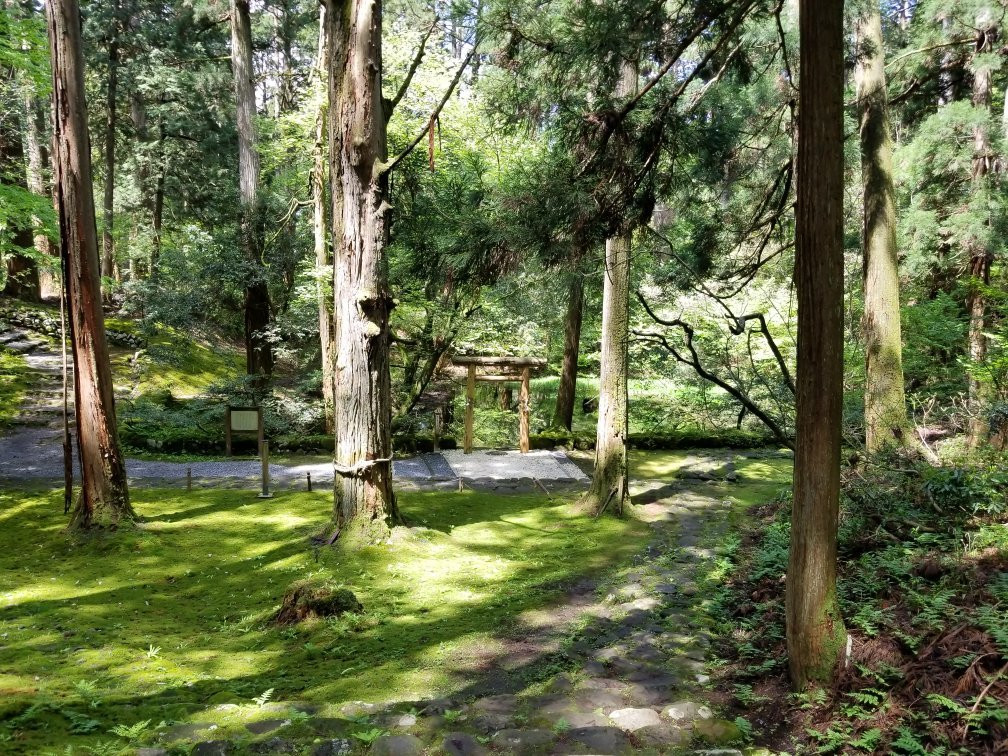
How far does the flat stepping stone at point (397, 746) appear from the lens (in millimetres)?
3004

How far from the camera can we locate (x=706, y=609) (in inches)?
223

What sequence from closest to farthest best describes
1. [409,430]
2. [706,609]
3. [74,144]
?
[706,609]
[74,144]
[409,430]

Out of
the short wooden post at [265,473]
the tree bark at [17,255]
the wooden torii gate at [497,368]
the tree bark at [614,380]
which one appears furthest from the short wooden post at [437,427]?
the tree bark at [17,255]

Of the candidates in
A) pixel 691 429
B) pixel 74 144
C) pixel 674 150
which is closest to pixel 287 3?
pixel 74 144

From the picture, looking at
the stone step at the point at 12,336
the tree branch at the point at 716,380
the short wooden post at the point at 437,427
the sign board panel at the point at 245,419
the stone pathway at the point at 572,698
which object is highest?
the stone step at the point at 12,336

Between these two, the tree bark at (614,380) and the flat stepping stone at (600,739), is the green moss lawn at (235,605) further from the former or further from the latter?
the flat stepping stone at (600,739)

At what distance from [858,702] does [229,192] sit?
1947cm

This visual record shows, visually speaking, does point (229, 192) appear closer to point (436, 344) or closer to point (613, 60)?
point (436, 344)

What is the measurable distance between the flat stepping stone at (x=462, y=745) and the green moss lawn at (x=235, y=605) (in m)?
0.88

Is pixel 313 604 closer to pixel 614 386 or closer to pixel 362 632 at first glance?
pixel 362 632

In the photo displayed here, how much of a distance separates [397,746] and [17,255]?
1930cm

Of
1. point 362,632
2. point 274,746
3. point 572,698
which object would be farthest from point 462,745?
point 362,632

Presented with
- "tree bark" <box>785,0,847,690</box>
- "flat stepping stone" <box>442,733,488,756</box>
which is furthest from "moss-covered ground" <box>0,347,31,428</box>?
"tree bark" <box>785,0,847,690</box>

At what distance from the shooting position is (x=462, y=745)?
3.12 metres
